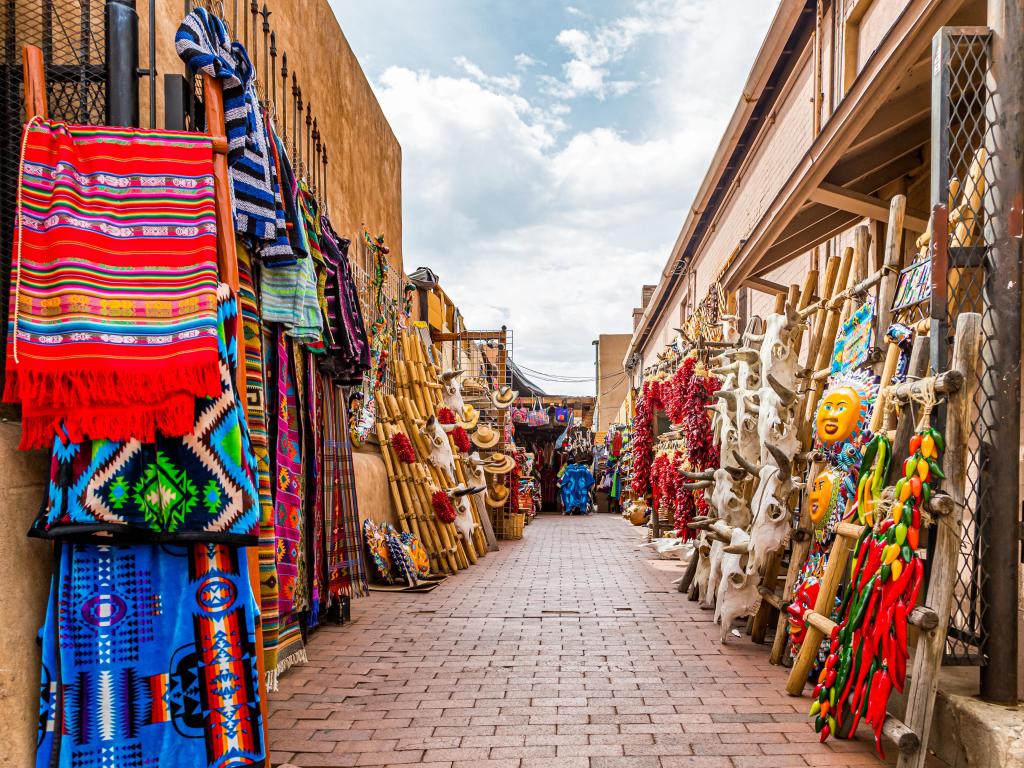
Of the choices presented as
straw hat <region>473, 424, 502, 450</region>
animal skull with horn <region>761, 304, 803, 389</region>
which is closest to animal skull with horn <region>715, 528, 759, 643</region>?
animal skull with horn <region>761, 304, 803, 389</region>

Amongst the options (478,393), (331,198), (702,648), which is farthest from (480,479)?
(702,648)

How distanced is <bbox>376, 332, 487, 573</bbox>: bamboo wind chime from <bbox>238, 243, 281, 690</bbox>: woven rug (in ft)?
14.8

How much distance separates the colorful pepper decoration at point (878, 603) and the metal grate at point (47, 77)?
3.25 meters

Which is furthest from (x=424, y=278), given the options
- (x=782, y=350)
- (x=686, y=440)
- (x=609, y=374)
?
(x=609, y=374)

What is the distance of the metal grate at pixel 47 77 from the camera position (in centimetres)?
248

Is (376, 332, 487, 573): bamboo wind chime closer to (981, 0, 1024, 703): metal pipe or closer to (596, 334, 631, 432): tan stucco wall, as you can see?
(981, 0, 1024, 703): metal pipe

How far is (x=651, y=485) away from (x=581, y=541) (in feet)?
8.69

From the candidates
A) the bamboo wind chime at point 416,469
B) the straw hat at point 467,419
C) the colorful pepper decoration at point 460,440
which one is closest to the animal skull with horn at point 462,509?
the bamboo wind chime at point 416,469

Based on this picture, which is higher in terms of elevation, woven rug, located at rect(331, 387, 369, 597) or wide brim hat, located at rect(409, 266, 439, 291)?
wide brim hat, located at rect(409, 266, 439, 291)

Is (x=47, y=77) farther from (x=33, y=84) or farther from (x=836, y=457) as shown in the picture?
(x=836, y=457)

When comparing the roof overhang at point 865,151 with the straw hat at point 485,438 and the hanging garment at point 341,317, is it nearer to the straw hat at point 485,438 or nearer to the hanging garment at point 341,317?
the hanging garment at point 341,317

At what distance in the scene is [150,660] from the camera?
239 cm

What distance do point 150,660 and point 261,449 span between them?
41.3 inches

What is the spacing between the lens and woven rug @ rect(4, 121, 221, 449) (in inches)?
89.3
